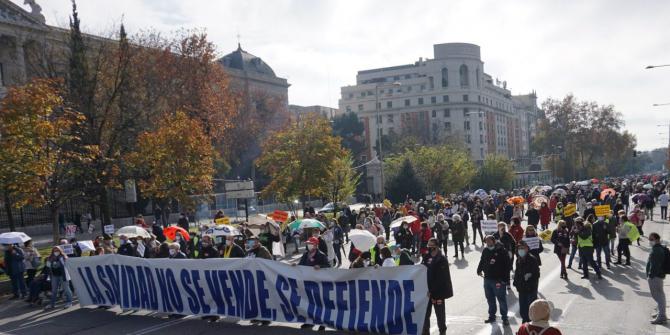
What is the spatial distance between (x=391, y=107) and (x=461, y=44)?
1906cm

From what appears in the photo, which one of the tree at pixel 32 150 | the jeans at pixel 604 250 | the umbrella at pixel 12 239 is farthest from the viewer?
the tree at pixel 32 150

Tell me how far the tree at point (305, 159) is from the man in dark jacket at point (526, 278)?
73.5 ft

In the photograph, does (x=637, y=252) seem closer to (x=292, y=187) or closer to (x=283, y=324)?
(x=283, y=324)

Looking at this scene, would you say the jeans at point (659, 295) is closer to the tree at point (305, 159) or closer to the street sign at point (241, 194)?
the street sign at point (241, 194)

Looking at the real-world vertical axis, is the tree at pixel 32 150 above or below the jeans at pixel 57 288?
above

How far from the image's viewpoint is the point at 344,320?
10617 mm

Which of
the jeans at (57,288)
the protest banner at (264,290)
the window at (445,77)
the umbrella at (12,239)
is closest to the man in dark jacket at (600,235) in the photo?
the protest banner at (264,290)

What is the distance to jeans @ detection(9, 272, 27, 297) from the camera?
16766mm

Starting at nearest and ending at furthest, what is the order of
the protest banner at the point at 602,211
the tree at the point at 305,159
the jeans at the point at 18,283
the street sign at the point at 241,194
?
1. the jeans at the point at 18,283
2. the protest banner at the point at 602,211
3. the street sign at the point at 241,194
4. the tree at the point at 305,159

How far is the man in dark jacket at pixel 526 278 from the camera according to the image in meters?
10.5

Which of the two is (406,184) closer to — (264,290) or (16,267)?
(16,267)

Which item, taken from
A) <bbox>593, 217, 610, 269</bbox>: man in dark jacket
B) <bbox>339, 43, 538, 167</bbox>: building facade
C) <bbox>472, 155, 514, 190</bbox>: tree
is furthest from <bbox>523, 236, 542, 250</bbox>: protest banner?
<bbox>339, 43, 538, 167</bbox>: building facade

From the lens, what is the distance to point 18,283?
16.8m

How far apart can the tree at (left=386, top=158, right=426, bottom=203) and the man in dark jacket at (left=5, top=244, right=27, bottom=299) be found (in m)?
34.6
